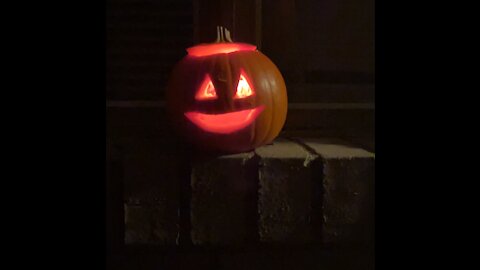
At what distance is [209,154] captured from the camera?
1394mm

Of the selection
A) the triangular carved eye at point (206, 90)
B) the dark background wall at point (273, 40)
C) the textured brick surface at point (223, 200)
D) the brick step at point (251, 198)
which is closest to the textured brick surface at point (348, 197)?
the brick step at point (251, 198)

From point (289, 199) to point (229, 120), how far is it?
264 millimetres

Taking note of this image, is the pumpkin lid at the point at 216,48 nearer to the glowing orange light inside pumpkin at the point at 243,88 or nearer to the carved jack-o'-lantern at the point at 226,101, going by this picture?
the carved jack-o'-lantern at the point at 226,101

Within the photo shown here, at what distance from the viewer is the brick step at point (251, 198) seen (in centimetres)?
134

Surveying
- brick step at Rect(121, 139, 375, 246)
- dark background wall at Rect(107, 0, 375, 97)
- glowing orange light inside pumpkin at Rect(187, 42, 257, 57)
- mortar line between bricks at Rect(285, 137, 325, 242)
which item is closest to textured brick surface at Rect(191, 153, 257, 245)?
brick step at Rect(121, 139, 375, 246)

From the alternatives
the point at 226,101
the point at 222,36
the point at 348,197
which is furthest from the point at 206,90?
the point at 348,197

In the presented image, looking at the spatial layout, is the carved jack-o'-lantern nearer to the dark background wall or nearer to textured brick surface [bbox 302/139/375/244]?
textured brick surface [bbox 302/139/375/244]

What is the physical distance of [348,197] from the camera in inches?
53.3

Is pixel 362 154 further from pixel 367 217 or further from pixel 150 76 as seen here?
pixel 150 76

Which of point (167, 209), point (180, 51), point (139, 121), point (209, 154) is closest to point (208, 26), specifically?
point (180, 51)

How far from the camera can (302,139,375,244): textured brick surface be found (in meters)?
1.35

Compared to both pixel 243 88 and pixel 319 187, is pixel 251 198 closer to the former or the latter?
pixel 319 187

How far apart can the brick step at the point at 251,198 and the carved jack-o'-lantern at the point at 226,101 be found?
0.27 feet

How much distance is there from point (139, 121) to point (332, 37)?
0.78m
